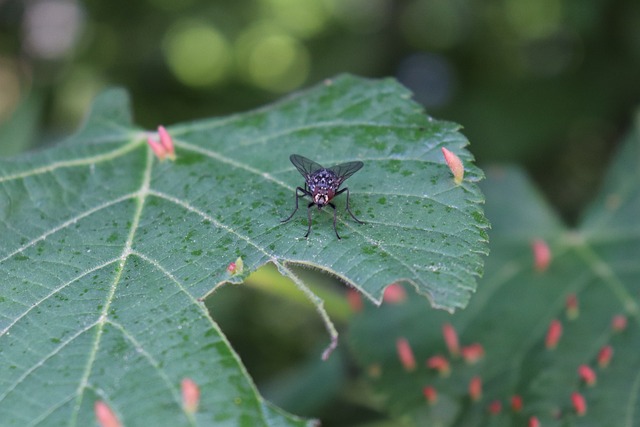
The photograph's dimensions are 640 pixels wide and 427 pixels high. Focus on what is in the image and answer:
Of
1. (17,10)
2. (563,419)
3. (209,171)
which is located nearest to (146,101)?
(17,10)

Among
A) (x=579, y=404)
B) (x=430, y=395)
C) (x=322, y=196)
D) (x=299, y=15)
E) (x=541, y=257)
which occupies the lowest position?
(x=299, y=15)

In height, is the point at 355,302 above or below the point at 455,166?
below

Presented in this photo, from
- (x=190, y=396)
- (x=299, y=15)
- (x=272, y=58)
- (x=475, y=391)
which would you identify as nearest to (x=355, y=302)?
(x=475, y=391)

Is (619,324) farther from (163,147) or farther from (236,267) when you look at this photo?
(163,147)

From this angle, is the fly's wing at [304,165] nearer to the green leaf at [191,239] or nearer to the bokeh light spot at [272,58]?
the green leaf at [191,239]

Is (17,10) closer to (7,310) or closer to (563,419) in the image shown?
(7,310)

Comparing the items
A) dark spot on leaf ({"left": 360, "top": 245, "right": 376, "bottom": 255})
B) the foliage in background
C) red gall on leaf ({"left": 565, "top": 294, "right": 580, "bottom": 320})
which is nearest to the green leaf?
dark spot on leaf ({"left": 360, "top": 245, "right": 376, "bottom": 255})

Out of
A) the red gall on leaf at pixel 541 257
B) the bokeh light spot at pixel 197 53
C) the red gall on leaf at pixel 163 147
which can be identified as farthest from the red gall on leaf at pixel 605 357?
the bokeh light spot at pixel 197 53
